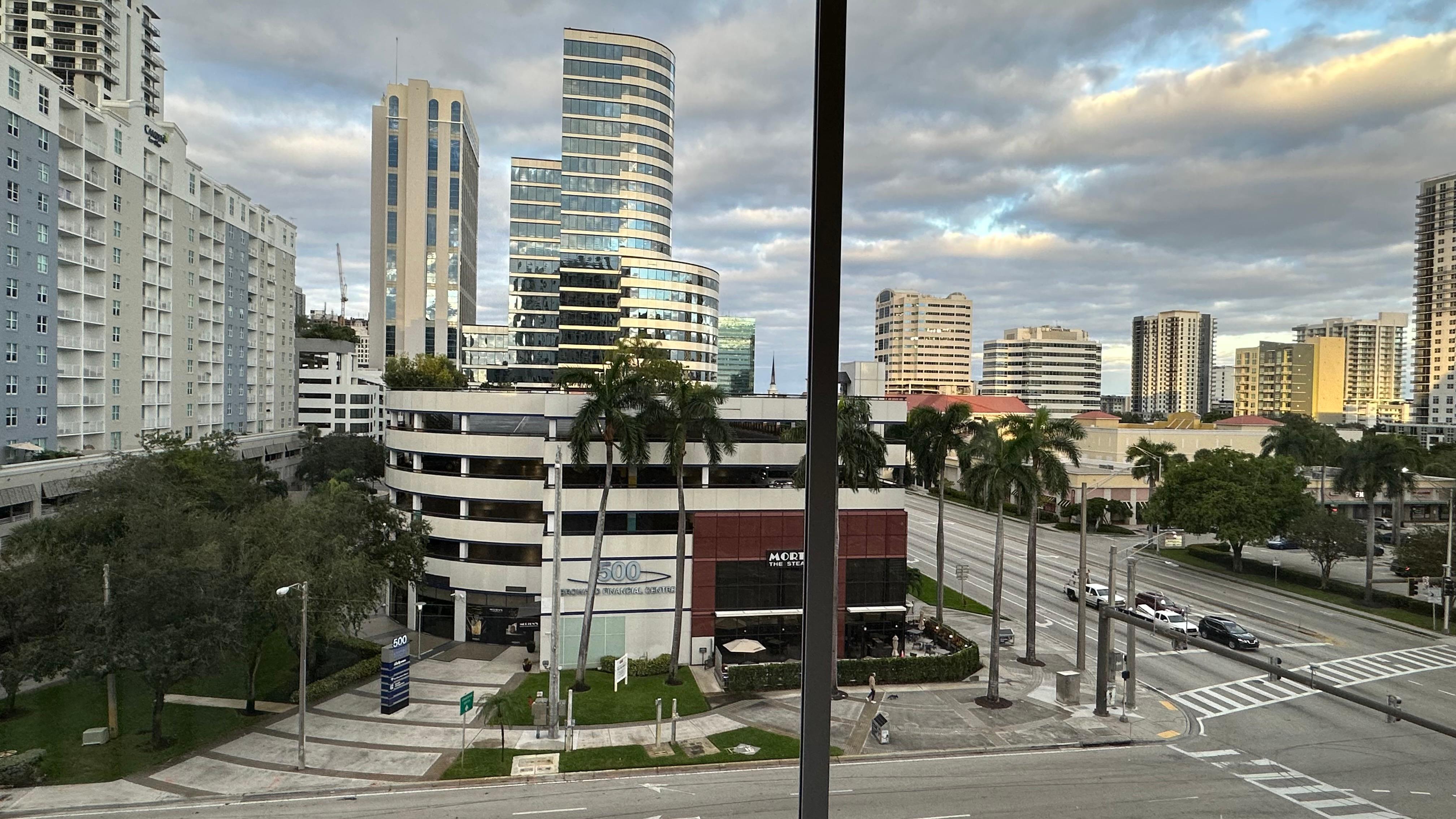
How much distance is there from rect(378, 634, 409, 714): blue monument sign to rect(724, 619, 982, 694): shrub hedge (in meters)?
2.21

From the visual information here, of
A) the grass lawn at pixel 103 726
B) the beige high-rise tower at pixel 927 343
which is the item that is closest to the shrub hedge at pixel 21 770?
the grass lawn at pixel 103 726

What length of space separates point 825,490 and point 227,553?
3.45 meters

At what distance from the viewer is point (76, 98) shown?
2215 millimetres

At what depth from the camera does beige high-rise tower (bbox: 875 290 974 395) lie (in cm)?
245

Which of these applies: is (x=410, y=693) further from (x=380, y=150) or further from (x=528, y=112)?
(x=528, y=112)

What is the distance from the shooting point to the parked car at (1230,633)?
6.95 feet

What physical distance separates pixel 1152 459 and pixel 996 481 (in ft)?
2.34

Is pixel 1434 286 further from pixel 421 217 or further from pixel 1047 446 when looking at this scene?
pixel 421 217

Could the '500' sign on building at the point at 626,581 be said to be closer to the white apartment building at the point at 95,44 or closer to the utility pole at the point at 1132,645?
the utility pole at the point at 1132,645

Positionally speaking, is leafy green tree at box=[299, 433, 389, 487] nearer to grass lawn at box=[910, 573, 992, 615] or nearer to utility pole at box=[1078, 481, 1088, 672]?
grass lawn at box=[910, 573, 992, 615]

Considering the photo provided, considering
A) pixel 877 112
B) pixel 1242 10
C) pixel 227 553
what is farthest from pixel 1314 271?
pixel 227 553

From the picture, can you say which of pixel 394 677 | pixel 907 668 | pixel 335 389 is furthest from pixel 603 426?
pixel 907 668

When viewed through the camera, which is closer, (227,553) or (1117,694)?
(1117,694)

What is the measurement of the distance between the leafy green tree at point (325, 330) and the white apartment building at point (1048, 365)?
2530 mm
